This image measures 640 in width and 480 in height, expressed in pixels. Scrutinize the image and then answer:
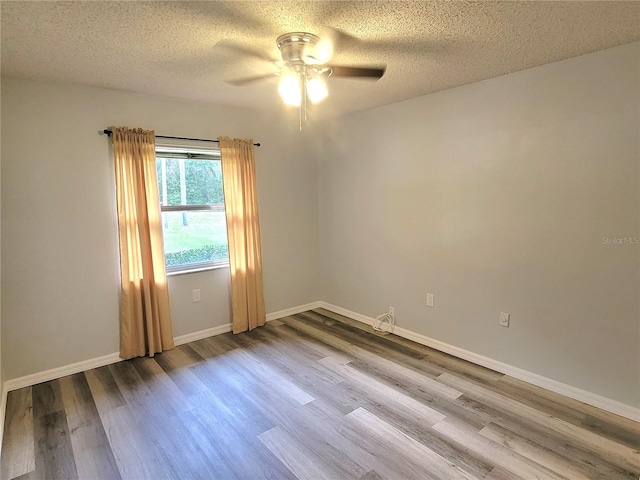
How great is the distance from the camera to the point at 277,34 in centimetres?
196

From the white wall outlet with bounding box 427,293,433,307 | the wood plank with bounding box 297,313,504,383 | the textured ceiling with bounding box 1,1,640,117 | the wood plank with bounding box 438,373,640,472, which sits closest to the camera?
the textured ceiling with bounding box 1,1,640,117

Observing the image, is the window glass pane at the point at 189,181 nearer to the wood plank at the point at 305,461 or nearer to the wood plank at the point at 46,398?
the wood plank at the point at 46,398

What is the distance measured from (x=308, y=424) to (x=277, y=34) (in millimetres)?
2364

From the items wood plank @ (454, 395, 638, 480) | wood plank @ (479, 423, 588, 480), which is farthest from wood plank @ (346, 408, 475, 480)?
wood plank @ (454, 395, 638, 480)

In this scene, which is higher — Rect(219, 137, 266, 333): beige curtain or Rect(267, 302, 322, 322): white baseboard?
Rect(219, 137, 266, 333): beige curtain

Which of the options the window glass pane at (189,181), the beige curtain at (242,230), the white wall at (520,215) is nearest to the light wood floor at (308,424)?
the white wall at (520,215)

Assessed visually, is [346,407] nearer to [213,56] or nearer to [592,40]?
[213,56]

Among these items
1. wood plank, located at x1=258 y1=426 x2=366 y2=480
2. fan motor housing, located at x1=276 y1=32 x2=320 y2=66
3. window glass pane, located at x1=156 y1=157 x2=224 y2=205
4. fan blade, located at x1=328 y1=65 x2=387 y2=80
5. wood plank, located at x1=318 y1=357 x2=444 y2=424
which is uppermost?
fan motor housing, located at x1=276 y1=32 x2=320 y2=66

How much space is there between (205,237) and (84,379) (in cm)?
162

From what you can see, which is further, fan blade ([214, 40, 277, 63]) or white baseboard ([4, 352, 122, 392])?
white baseboard ([4, 352, 122, 392])

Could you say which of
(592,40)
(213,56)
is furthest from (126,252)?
(592,40)

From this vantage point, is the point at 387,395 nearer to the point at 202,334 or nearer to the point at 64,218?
the point at 202,334

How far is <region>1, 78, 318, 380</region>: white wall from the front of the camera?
265 cm

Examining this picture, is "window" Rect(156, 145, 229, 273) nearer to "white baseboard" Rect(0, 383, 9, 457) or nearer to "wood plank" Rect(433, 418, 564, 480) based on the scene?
"white baseboard" Rect(0, 383, 9, 457)
